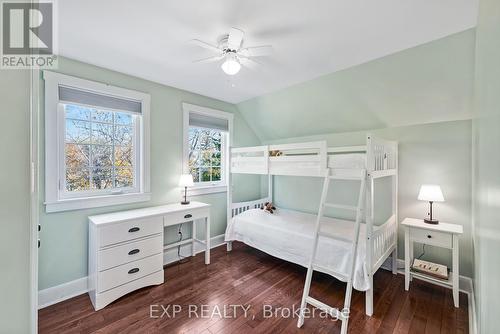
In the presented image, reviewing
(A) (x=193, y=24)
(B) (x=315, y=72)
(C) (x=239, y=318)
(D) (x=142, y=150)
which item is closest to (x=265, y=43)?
(A) (x=193, y=24)

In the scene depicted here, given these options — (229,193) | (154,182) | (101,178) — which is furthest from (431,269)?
(101,178)

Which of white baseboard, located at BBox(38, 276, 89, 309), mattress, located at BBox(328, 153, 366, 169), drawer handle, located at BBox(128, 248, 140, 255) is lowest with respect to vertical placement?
white baseboard, located at BBox(38, 276, 89, 309)

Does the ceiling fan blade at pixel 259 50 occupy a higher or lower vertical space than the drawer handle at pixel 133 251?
higher

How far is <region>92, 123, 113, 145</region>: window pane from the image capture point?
2.54 metres

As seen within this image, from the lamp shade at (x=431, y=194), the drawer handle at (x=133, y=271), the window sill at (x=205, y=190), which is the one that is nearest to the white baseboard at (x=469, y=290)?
the lamp shade at (x=431, y=194)

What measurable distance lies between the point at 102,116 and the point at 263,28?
2.12m

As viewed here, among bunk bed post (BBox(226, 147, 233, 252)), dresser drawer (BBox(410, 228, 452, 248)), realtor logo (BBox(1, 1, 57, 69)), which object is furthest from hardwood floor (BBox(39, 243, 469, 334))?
realtor logo (BBox(1, 1, 57, 69))

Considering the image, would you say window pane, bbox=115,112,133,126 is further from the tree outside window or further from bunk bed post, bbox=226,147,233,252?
bunk bed post, bbox=226,147,233,252

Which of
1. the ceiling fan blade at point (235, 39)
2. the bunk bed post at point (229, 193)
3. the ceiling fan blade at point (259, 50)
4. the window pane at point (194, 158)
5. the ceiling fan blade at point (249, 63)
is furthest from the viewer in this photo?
the bunk bed post at point (229, 193)

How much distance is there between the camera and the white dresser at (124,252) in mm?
2115

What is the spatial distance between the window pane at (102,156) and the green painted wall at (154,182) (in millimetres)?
465

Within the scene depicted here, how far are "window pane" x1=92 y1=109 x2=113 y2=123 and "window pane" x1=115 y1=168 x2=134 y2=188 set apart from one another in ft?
2.02

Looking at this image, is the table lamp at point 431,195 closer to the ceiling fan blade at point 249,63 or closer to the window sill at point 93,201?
the ceiling fan blade at point 249,63

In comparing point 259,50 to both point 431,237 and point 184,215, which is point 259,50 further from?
point 431,237
